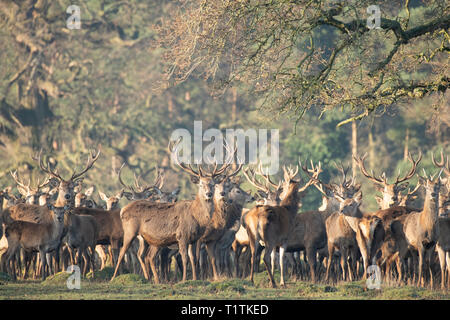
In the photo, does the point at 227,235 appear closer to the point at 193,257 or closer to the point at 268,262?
the point at 193,257

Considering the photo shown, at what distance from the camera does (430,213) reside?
49.3 ft

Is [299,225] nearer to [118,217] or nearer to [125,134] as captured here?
[118,217]

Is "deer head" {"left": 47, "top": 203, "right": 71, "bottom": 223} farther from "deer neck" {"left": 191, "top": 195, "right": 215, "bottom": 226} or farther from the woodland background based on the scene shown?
the woodland background

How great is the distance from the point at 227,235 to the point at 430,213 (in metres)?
4.32

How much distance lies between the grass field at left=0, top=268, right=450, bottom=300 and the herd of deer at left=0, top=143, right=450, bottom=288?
0.62 metres

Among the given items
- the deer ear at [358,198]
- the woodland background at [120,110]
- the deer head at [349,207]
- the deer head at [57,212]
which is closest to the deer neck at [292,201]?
the deer head at [349,207]

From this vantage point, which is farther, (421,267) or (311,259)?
(311,259)

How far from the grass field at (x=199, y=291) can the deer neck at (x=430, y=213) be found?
1439 mm

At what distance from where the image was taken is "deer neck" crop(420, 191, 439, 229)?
15.0m

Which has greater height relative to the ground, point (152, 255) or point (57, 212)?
point (57, 212)

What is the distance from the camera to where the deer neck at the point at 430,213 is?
15.0m

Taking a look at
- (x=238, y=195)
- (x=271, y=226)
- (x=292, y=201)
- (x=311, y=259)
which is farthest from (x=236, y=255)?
(x=271, y=226)

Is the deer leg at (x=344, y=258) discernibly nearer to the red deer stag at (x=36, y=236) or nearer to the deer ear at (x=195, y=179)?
the deer ear at (x=195, y=179)
